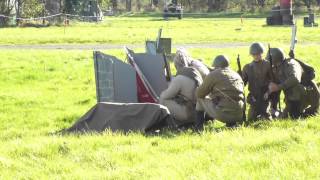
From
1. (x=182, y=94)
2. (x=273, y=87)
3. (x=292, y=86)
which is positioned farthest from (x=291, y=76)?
(x=182, y=94)

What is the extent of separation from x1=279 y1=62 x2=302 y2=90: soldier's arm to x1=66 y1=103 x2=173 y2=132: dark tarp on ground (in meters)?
1.84

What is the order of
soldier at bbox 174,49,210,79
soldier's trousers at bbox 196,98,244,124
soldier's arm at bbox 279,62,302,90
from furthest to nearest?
soldier at bbox 174,49,210,79 < soldier's arm at bbox 279,62,302,90 < soldier's trousers at bbox 196,98,244,124

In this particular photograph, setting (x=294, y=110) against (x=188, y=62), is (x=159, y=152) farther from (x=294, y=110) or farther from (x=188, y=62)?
(x=294, y=110)

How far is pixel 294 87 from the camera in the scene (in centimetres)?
940

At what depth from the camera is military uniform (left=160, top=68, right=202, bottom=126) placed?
9375 mm

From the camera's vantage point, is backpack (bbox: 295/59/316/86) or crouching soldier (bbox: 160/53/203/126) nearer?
crouching soldier (bbox: 160/53/203/126)

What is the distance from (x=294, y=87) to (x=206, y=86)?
4.89ft

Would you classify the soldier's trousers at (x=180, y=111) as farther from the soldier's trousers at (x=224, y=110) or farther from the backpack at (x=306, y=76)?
the backpack at (x=306, y=76)

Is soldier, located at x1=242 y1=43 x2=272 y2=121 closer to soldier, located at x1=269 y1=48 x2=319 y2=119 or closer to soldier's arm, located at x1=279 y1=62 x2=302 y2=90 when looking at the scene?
soldier, located at x1=269 y1=48 x2=319 y2=119

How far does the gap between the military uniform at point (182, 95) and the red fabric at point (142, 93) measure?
2.97ft

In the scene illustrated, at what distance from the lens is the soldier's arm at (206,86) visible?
29.2 ft

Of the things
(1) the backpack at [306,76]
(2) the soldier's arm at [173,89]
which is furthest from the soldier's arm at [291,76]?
(2) the soldier's arm at [173,89]

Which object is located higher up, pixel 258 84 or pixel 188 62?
pixel 188 62

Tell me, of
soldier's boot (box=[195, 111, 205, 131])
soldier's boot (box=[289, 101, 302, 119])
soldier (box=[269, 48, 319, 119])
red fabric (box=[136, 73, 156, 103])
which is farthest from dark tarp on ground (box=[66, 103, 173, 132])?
soldier's boot (box=[289, 101, 302, 119])
